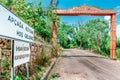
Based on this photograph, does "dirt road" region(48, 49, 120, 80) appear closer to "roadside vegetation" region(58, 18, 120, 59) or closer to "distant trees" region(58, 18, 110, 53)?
"roadside vegetation" region(58, 18, 120, 59)

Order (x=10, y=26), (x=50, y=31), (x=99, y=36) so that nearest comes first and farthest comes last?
(x=10, y=26)
(x=50, y=31)
(x=99, y=36)

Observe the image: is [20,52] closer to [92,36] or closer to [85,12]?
[85,12]

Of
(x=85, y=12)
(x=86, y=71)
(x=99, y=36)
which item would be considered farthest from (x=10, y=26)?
(x=99, y=36)

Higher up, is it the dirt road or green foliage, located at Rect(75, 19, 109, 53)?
green foliage, located at Rect(75, 19, 109, 53)

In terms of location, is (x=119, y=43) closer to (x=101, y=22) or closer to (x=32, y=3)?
(x=101, y=22)

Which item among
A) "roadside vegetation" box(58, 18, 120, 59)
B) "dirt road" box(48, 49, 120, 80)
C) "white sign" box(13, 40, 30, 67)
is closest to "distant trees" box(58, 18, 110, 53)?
"roadside vegetation" box(58, 18, 120, 59)

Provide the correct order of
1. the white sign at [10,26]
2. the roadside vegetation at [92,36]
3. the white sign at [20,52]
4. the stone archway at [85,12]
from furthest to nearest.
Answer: the roadside vegetation at [92,36] → the stone archway at [85,12] → the white sign at [20,52] → the white sign at [10,26]

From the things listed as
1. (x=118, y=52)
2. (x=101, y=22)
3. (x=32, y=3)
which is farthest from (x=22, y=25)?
(x=101, y=22)

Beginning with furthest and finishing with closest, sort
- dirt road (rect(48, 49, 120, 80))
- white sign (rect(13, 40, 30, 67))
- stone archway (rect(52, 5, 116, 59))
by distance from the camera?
stone archway (rect(52, 5, 116, 59))
dirt road (rect(48, 49, 120, 80))
white sign (rect(13, 40, 30, 67))

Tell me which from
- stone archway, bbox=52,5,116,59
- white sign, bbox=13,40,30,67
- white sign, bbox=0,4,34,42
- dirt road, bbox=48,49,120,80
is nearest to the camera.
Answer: white sign, bbox=0,4,34,42

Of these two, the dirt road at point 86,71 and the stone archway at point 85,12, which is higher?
the stone archway at point 85,12

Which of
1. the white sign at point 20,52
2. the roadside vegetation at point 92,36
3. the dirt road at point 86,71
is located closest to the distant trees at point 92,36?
the roadside vegetation at point 92,36

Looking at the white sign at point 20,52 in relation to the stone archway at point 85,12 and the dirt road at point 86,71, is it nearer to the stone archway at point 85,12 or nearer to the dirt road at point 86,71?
the dirt road at point 86,71

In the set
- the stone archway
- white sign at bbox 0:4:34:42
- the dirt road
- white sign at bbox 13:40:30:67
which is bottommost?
the dirt road
